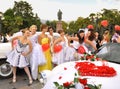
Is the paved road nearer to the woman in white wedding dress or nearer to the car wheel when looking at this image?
the car wheel

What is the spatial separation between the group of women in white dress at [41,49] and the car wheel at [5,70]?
480 mm

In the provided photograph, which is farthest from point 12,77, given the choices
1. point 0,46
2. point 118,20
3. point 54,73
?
point 118,20

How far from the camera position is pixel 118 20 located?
188ft

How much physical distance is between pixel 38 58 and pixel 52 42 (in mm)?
1080

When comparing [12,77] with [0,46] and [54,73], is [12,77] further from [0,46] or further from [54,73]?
[54,73]

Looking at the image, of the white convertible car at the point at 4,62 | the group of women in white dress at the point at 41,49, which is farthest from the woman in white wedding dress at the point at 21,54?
the white convertible car at the point at 4,62

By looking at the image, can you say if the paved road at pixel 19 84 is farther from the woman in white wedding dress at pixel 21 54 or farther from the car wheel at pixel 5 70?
the woman in white wedding dress at pixel 21 54

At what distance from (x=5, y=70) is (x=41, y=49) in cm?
146

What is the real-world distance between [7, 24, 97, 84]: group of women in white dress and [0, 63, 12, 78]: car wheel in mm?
480

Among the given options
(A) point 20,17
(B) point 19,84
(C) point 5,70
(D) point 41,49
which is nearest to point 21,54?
(D) point 41,49

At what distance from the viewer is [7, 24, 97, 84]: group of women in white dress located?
31.4 feet

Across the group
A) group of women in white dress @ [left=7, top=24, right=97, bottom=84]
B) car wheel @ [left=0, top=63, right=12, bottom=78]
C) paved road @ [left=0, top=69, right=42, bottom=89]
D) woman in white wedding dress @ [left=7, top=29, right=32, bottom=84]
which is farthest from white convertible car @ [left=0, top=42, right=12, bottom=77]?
woman in white wedding dress @ [left=7, top=29, right=32, bottom=84]

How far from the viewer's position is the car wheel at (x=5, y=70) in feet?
33.7

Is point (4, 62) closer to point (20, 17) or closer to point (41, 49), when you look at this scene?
point (41, 49)
